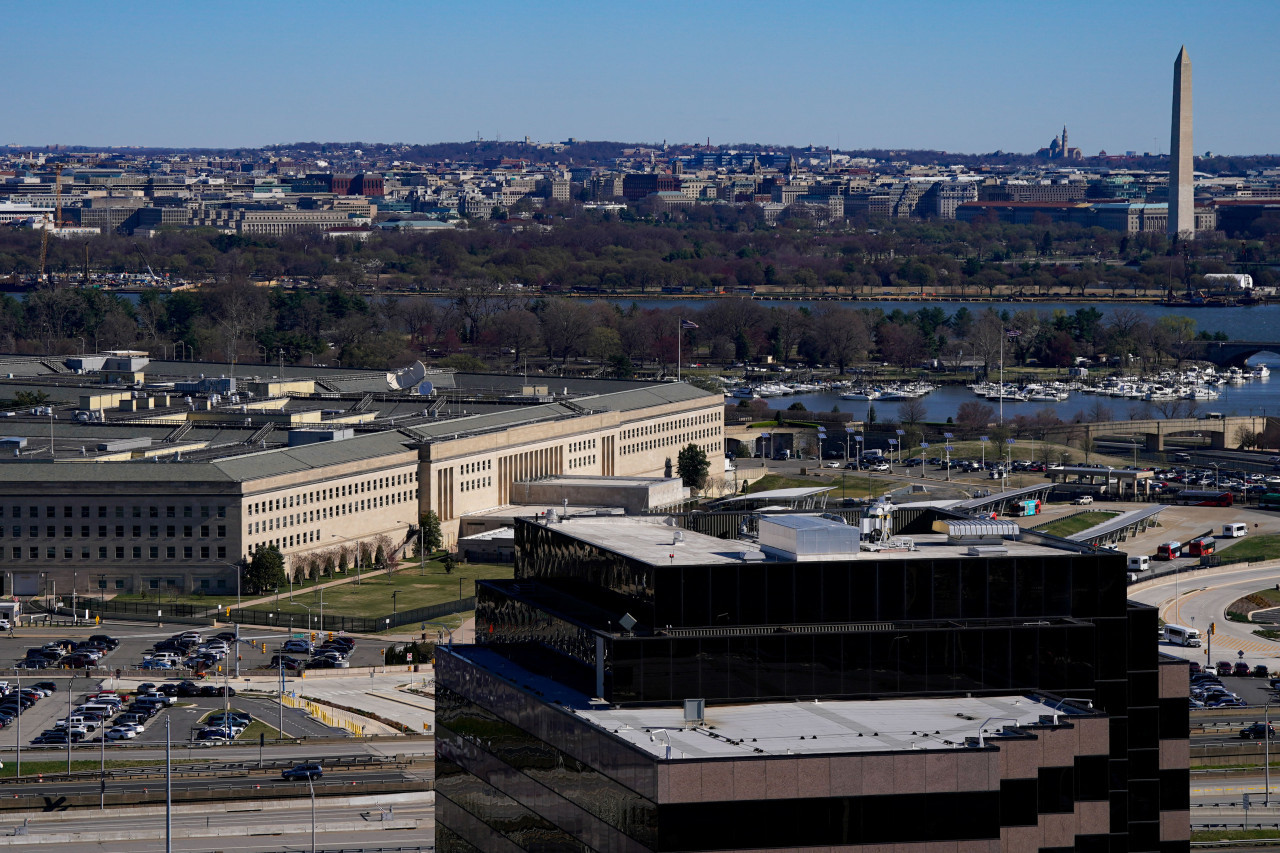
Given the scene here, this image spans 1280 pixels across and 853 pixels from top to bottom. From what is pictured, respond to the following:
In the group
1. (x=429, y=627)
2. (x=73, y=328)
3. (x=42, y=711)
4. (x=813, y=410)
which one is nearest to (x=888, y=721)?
(x=42, y=711)

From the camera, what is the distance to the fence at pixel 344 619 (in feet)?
252

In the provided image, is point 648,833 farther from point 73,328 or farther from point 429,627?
point 73,328

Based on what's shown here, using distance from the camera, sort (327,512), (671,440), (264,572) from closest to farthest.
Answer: (264,572) → (327,512) → (671,440)

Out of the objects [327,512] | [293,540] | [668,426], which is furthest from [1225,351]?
[293,540]

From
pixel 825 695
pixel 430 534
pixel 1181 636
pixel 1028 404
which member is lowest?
pixel 1028 404

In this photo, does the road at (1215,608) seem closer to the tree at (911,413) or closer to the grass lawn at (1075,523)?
the grass lawn at (1075,523)

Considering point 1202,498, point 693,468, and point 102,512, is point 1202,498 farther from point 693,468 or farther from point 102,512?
point 102,512

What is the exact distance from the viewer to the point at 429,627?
251 feet

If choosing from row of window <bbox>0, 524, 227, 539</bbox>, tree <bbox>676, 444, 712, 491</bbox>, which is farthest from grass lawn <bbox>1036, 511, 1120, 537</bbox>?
row of window <bbox>0, 524, 227, 539</bbox>

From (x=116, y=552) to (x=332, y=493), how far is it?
9.33m

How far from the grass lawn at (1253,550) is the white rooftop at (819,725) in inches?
2536

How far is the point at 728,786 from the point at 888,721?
3408 millimetres

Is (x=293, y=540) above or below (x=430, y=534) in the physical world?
above

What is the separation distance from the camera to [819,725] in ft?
104
